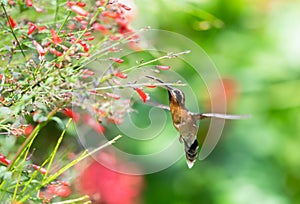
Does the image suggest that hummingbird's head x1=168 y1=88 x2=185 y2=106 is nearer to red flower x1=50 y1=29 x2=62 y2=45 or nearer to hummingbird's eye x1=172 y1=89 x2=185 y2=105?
hummingbird's eye x1=172 y1=89 x2=185 y2=105

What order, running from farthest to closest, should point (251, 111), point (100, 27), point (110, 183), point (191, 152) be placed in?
point (251, 111) → point (110, 183) → point (100, 27) → point (191, 152)

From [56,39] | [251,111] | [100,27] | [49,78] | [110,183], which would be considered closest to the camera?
[49,78]

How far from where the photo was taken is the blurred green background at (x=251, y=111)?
8.18ft

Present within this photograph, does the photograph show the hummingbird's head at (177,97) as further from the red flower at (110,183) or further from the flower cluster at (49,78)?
the red flower at (110,183)

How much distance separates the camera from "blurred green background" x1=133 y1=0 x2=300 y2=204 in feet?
8.18

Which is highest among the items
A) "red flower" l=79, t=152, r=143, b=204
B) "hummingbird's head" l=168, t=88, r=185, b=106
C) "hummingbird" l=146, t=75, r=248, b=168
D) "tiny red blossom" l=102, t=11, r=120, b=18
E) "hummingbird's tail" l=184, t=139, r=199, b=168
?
"tiny red blossom" l=102, t=11, r=120, b=18

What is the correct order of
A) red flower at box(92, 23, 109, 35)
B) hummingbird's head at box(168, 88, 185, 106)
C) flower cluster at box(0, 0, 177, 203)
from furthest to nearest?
red flower at box(92, 23, 109, 35) < hummingbird's head at box(168, 88, 185, 106) < flower cluster at box(0, 0, 177, 203)

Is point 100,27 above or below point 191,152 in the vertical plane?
above

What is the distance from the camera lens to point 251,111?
258cm

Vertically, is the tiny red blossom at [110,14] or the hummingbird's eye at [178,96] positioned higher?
the tiny red blossom at [110,14]

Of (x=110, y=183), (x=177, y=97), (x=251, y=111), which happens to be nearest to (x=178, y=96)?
(x=177, y=97)

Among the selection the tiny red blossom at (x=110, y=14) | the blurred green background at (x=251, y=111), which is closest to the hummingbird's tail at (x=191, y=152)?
the tiny red blossom at (x=110, y=14)

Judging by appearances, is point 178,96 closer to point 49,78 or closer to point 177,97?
point 177,97

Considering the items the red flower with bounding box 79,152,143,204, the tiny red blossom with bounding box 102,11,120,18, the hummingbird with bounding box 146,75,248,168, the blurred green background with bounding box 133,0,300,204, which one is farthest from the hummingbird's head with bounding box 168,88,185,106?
the blurred green background with bounding box 133,0,300,204
